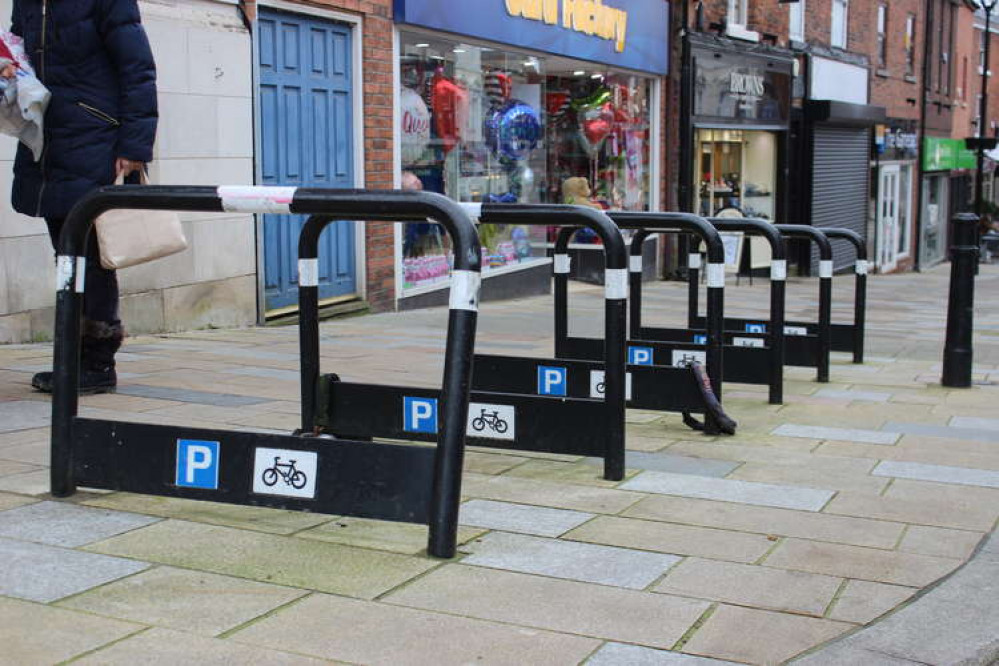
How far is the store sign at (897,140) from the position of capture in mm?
28281

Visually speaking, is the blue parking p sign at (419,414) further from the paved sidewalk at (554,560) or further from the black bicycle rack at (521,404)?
the paved sidewalk at (554,560)

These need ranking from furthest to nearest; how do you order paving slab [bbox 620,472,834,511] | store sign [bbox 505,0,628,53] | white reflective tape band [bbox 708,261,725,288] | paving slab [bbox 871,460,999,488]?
store sign [bbox 505,0,628,53] → white reflective tape band [bbox 708,261,725,288] → paving slab [bbox 871,460,999,488] → paving slab [bbox 620,472,834,511]

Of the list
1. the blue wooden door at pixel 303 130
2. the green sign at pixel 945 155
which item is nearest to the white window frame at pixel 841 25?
the green sign at pixel 945 155

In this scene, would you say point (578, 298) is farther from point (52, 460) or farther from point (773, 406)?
point (52, 460)

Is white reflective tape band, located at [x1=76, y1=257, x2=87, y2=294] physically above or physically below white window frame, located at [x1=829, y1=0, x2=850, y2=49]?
below

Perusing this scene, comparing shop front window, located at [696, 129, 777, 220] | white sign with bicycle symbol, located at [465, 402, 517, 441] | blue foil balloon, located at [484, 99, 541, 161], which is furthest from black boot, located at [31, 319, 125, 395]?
shop front window, located at [696, 129, 777, 220]

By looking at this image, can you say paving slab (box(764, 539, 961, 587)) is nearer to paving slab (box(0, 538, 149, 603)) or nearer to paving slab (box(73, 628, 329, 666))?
paving slab (box(73, 628, 329, 666))

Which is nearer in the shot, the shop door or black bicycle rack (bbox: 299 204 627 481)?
black bicycle rack (bbox: 299 204 627 481)

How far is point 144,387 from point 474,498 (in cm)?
260

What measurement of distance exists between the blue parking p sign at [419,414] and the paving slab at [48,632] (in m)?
1.81

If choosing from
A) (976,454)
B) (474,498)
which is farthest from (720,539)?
(976,454)

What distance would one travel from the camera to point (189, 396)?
6105mm

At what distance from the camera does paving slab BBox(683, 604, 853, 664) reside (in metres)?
2.95

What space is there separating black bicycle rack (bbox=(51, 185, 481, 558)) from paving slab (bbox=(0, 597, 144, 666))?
2.67 ft
